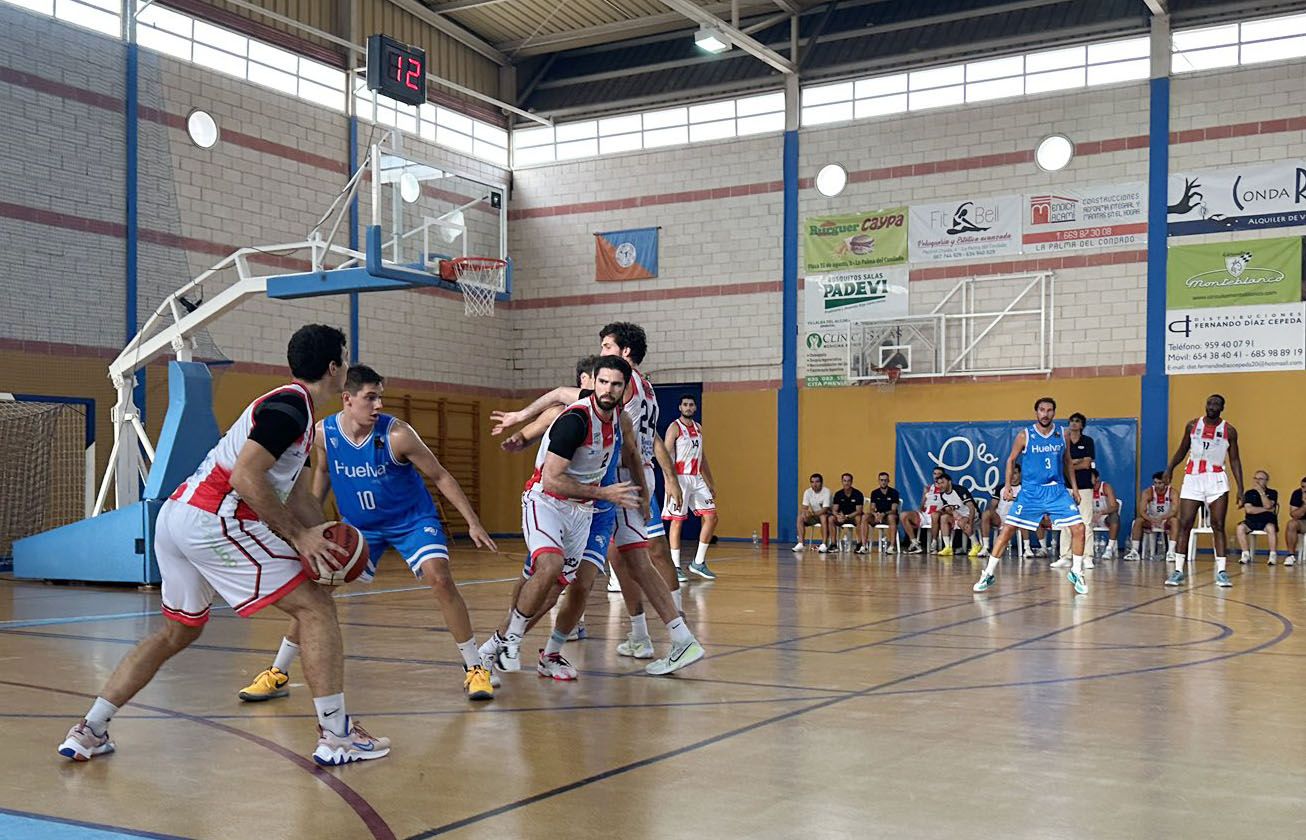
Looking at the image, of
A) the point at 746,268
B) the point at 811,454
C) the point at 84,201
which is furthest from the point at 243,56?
the point at 811,454

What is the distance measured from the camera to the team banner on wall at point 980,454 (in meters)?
21.0

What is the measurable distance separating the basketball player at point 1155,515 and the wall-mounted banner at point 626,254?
1016cm

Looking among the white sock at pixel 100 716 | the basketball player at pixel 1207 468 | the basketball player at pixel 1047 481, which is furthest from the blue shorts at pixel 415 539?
the basketball player at pixel 1207 468

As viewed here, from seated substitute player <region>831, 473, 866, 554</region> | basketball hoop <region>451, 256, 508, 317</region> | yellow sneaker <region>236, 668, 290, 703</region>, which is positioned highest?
basketball hoop <region>451, 256, 508, 317</region>

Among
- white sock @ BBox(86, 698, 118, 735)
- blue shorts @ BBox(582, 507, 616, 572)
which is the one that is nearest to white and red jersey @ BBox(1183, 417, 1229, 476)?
blue shorts @ BBox(582, 507, 616, 572)

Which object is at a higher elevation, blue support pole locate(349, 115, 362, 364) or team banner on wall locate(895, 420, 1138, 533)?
blue support pole locate(349, 115, 362, 364)

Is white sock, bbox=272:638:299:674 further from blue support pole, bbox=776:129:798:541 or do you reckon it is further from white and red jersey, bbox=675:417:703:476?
blue support pole, bbox=776:129:798:541

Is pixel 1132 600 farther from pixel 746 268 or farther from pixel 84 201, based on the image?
pixel 84 201

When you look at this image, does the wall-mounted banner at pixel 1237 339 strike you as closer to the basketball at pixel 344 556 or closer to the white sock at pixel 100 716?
the basketball at pixel 344 556

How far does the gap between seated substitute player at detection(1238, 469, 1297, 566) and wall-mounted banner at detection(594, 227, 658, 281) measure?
1147cm

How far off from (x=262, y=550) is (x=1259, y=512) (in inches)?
679

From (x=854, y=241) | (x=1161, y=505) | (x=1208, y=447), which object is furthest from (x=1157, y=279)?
(x=1208, y=447)

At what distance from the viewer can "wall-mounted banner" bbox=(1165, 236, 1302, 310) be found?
776 inches

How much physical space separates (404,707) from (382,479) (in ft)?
3.92
